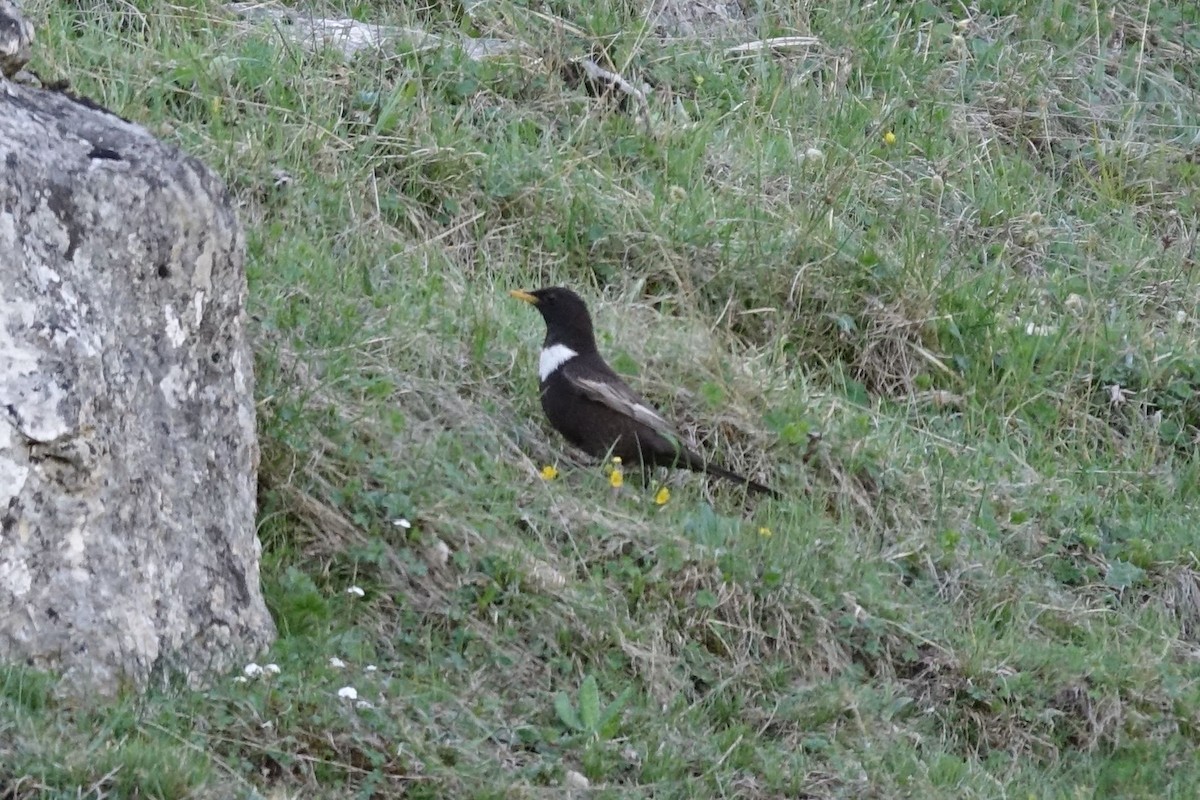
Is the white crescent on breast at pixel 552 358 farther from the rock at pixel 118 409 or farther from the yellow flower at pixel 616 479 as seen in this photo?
the rock at pixel 118 409

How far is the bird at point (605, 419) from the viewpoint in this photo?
562 centimetres

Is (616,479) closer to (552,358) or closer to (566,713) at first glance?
(552,358)

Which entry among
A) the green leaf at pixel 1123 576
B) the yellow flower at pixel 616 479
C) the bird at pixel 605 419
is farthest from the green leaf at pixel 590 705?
the green leaf at pixel 1123 576

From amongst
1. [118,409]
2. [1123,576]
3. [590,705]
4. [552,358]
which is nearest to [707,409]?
[552,358]

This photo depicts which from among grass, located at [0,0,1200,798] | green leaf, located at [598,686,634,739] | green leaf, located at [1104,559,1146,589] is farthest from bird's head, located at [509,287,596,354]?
green leaf, located at [1104,559,1146,589]

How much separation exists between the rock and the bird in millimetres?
1501

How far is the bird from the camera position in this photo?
18.4 feet

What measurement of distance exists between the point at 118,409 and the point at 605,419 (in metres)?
2.11

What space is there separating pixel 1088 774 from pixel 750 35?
14.6 ft

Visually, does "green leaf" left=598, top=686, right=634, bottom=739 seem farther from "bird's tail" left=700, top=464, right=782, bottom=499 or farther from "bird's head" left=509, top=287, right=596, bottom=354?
"bird's head" left=509, top=287, right=596, bottom=354

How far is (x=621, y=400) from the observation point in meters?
5.73

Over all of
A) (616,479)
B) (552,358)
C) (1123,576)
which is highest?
(552,358)

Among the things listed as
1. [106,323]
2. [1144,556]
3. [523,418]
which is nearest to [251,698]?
[106,323]

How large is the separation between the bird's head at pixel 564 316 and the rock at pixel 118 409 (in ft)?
5.69
